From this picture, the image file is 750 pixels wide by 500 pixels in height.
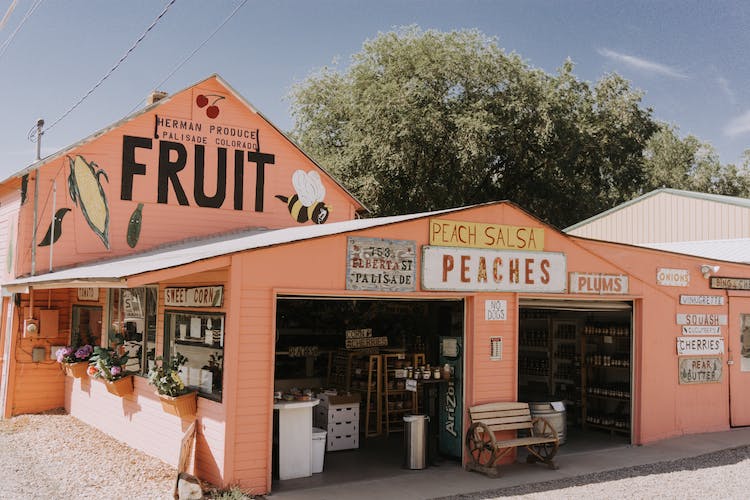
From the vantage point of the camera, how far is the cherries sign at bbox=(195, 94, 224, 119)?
14820 mm

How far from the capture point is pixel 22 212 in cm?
1360

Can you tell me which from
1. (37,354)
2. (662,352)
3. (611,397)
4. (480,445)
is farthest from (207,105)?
(662,352)

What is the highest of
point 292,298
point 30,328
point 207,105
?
point 207,105

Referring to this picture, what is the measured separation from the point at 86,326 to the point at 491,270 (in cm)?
835

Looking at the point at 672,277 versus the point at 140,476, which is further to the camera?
the point at 672,277

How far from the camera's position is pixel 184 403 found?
30.6 feet

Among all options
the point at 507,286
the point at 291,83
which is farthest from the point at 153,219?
the point at 291,83

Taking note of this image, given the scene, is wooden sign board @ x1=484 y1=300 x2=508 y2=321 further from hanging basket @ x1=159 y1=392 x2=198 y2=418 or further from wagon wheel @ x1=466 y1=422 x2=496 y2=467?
hanging basket @ x1=159 y1=392 x2=198 y2=418

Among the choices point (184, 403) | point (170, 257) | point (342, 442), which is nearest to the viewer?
point (184, 403)

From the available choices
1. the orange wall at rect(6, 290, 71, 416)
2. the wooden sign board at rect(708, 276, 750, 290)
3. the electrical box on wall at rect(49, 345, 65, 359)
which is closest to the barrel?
the wooden sign board at rect(708, 276, 750, 290)

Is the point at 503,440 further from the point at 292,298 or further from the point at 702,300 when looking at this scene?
the point at 702,300

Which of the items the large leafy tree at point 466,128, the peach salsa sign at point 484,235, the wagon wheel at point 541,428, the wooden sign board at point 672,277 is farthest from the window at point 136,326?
the large leafy tree at point 466,128

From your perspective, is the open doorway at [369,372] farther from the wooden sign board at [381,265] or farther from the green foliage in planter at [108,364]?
the green foliage in planter at [108,364]

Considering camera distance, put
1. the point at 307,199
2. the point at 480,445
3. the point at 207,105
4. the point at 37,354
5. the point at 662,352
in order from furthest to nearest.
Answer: the point at 307,199
the point at 207,105
the point at 37,354
the point at 662,352
the point at 480,445
